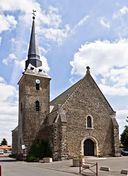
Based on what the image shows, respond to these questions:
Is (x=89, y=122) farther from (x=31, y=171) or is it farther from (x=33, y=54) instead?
(x=31, y=171)

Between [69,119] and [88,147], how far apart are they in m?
4.37

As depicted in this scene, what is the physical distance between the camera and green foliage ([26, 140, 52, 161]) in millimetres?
36656

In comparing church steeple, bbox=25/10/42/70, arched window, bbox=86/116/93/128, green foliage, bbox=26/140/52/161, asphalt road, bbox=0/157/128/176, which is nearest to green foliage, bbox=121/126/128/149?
arched window, bbox=86/116/93/128

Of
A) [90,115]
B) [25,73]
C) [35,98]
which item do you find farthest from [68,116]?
[25,73]

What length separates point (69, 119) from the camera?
37.1 meters

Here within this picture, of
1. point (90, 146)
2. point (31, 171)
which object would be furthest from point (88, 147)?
point (31, 171)

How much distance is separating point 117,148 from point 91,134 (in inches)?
153

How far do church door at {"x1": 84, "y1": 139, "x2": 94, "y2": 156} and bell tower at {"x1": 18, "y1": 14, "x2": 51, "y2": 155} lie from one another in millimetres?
6443

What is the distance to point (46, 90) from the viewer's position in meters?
42.3

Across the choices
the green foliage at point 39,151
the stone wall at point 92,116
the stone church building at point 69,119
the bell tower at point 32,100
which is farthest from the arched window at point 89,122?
the bell tower at point 32,100

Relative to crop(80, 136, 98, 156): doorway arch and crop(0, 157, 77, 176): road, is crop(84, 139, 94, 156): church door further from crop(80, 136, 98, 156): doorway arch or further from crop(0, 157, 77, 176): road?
crop(0, 157, 77, 176): road

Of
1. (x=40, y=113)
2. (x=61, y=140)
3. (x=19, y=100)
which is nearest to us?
(x=61, y=140)

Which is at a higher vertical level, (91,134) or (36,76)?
(36,76)

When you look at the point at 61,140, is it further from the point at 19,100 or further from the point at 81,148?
the point at 19,100
